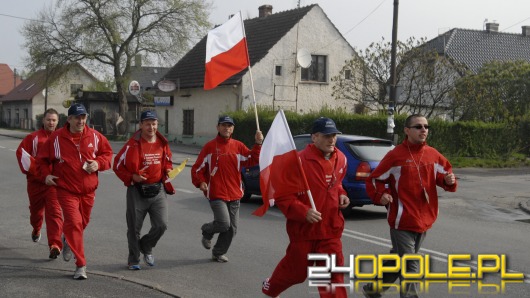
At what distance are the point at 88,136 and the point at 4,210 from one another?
6.12 m

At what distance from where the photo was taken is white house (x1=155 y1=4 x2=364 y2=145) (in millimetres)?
36125

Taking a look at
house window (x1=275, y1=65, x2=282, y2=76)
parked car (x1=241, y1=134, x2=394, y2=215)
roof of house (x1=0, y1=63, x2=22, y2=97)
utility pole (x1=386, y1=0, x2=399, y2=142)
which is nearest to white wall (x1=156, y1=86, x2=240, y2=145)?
house window (x1=275, y1=65, x2=282, y2=76)

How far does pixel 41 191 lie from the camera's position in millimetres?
9117

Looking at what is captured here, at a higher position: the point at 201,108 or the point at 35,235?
the point at 201,108

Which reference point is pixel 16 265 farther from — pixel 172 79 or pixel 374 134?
pixel 172 79

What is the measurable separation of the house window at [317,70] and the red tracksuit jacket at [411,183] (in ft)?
103

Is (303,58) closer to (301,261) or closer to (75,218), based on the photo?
(75,218)

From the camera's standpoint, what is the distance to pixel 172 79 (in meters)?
43.2

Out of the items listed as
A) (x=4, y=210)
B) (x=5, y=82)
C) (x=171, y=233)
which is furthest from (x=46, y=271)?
(x=5, y=82)

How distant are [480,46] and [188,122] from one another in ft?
79.2

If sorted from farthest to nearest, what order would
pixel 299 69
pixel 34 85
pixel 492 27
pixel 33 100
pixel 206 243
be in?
pixel 34 85, pixel 33 100, pixel 492 27, pixel 299 69, pixel 206 243

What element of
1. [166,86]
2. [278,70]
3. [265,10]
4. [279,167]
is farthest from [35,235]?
[265,10]

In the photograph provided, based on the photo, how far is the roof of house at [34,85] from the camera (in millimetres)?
48344

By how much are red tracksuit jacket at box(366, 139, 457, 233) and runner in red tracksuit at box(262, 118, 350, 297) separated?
0.76 meters
